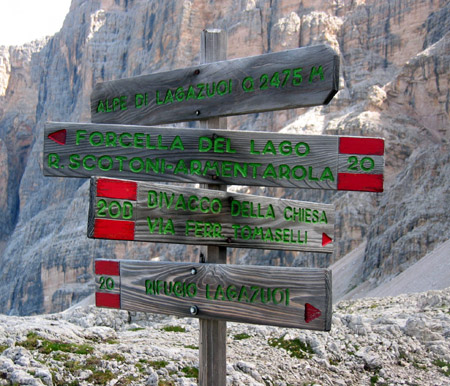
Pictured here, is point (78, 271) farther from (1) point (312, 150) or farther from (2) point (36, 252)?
(1) point (312, 150)

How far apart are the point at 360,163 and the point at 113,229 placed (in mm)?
1728

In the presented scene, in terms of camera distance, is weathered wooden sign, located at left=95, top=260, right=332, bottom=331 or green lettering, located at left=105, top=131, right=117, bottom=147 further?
green lettering, located at left=105, top=131, right=117, bottom=147

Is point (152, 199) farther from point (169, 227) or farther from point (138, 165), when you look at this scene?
point (138, 165)

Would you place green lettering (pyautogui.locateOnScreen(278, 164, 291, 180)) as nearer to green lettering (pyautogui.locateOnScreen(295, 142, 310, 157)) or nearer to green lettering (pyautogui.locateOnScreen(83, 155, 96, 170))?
green lettering (pyautogui.locateOnScreen(295, 142, 310, 157))

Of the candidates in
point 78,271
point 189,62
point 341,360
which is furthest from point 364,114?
point 341,360

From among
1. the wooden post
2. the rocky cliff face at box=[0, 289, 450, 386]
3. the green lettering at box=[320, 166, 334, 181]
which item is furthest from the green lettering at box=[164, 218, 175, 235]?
the rocky cliff face at box=[0, 289, 450, 386]

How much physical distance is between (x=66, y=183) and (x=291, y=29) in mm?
45102

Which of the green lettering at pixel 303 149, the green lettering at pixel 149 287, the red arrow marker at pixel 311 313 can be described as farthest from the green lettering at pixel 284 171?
the green lettering at pixel 149 287

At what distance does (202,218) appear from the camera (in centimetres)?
455

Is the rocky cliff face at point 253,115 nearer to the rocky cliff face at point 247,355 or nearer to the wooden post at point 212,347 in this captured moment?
the rocky cliff face at point 247,355

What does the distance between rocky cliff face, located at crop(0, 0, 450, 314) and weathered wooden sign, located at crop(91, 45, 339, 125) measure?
4051cm

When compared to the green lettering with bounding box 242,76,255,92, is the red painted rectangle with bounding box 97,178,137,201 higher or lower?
lower

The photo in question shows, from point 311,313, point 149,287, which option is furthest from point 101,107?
point 311,313

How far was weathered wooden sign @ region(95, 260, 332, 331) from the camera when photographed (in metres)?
4.39
